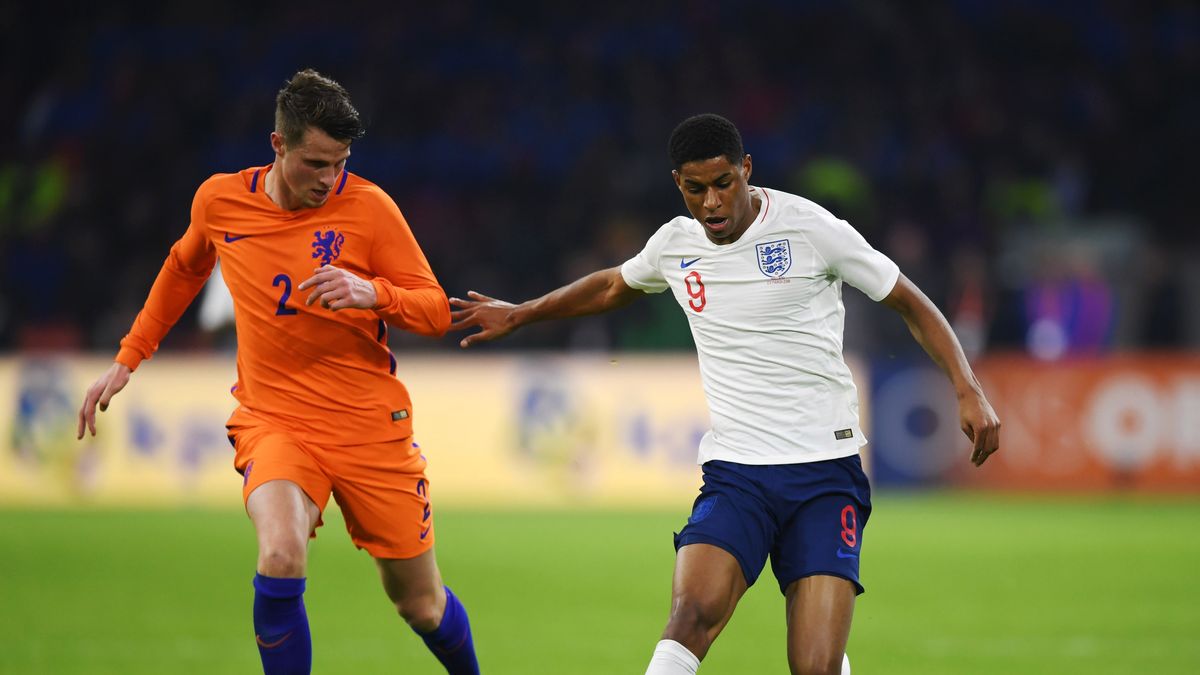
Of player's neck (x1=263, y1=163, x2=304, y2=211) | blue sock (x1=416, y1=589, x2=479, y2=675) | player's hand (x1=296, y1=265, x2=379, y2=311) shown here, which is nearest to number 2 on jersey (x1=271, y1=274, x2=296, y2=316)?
player's neck (x1=263, y1=163, x2=304, y2=211)

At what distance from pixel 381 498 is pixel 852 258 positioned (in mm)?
1847

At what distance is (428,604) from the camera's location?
5.58m

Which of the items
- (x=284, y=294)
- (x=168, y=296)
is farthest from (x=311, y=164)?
(x=168, y=296)

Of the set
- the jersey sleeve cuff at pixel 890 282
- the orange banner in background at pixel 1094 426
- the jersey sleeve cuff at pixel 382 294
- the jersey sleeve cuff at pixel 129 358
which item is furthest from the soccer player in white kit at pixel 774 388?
the orange banner in background at pixel 1094 426

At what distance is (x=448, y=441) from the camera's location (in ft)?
48.1

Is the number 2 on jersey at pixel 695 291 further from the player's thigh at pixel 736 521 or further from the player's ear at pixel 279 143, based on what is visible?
the player's ear at pixel 279 143

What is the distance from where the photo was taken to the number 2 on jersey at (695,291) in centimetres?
520

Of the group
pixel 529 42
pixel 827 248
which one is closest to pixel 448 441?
pixel 529 42

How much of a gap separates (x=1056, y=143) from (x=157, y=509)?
12212mm

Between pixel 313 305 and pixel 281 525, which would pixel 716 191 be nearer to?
pixel 313 305

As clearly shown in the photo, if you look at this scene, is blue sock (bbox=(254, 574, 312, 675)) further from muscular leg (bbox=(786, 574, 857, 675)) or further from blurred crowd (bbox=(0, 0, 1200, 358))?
blurred crowd (bbox=(0, 0, 1200, 358))

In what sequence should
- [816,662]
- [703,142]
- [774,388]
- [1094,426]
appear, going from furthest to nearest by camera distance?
[1094,426]
[774,388]
[703,142]
[816,662]

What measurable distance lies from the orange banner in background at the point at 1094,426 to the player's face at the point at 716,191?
10.4 m

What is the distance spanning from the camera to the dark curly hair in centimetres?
484
